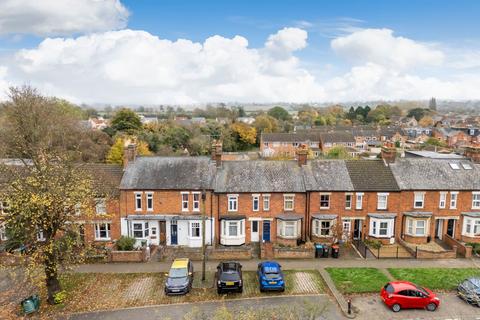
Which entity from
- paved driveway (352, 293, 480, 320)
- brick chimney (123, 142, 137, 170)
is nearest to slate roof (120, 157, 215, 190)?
brick chimney (123, 142, 137, 170)

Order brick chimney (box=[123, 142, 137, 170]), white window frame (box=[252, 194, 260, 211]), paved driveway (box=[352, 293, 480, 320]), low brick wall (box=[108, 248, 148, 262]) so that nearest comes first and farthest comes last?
paved driveway (box=[352, 293, 480, 320]) < low brick wall (box=[108, 248, 148, 262]) < white window frame (box=[252, 194, 260, 211]) < brick chimney (box=[123, 142, 137, 170])

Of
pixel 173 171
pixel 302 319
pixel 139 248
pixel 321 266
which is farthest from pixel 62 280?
pixel 321 266

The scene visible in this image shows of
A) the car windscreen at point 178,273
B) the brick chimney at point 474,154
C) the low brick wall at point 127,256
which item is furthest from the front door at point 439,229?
the low brick wall at point 127,256

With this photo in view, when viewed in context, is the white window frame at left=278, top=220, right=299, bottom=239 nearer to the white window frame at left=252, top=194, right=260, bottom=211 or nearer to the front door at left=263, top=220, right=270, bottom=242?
the front door at left=263, top=220, right=270, bottom=242

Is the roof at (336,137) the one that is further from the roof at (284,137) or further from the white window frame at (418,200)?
the white window frame at (418,200)

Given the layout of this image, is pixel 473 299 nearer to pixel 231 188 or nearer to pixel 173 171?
pixel 231 188
